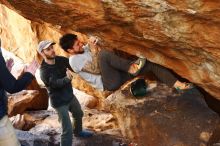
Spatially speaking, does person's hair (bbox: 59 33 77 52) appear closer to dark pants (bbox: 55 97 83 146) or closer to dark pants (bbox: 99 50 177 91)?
dark pants (bbox: 99 50 177 91)

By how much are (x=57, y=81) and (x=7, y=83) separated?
123 centimetres

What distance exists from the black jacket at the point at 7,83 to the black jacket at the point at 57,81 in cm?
89

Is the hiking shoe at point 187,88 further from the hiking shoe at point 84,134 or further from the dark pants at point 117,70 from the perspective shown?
the hiking shoe at point 84,134

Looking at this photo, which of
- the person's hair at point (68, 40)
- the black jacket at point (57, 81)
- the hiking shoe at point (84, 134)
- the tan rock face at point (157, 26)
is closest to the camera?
the tan rock face at point (157, 26)

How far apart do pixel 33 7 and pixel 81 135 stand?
2.69 meters

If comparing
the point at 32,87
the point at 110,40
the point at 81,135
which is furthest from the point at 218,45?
the point at 32,87

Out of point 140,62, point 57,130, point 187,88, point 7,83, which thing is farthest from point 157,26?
point 57,130

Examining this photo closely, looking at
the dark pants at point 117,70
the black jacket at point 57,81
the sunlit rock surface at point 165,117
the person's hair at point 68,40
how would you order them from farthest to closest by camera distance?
1. the dark pants at point 117,70
2. the sunlit rock surface at point 165,117
3. the person's hair at point 68,40
4. the black jacket at point 57,81

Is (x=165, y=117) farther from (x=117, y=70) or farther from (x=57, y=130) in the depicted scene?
(x=57, y=130)

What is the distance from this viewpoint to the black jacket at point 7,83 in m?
5.27

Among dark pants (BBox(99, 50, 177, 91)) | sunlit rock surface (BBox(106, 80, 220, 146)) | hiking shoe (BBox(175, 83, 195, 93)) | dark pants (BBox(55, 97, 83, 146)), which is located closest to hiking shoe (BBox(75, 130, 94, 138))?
dark pants (BBox(55, 97, 83, 146))

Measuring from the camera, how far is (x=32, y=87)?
35.8ft

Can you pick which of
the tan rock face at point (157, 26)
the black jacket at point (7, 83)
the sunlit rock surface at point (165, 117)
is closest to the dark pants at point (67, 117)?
the sunlit rock surface at point (165, 117)

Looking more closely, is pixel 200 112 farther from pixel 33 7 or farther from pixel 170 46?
pixel 33 7
